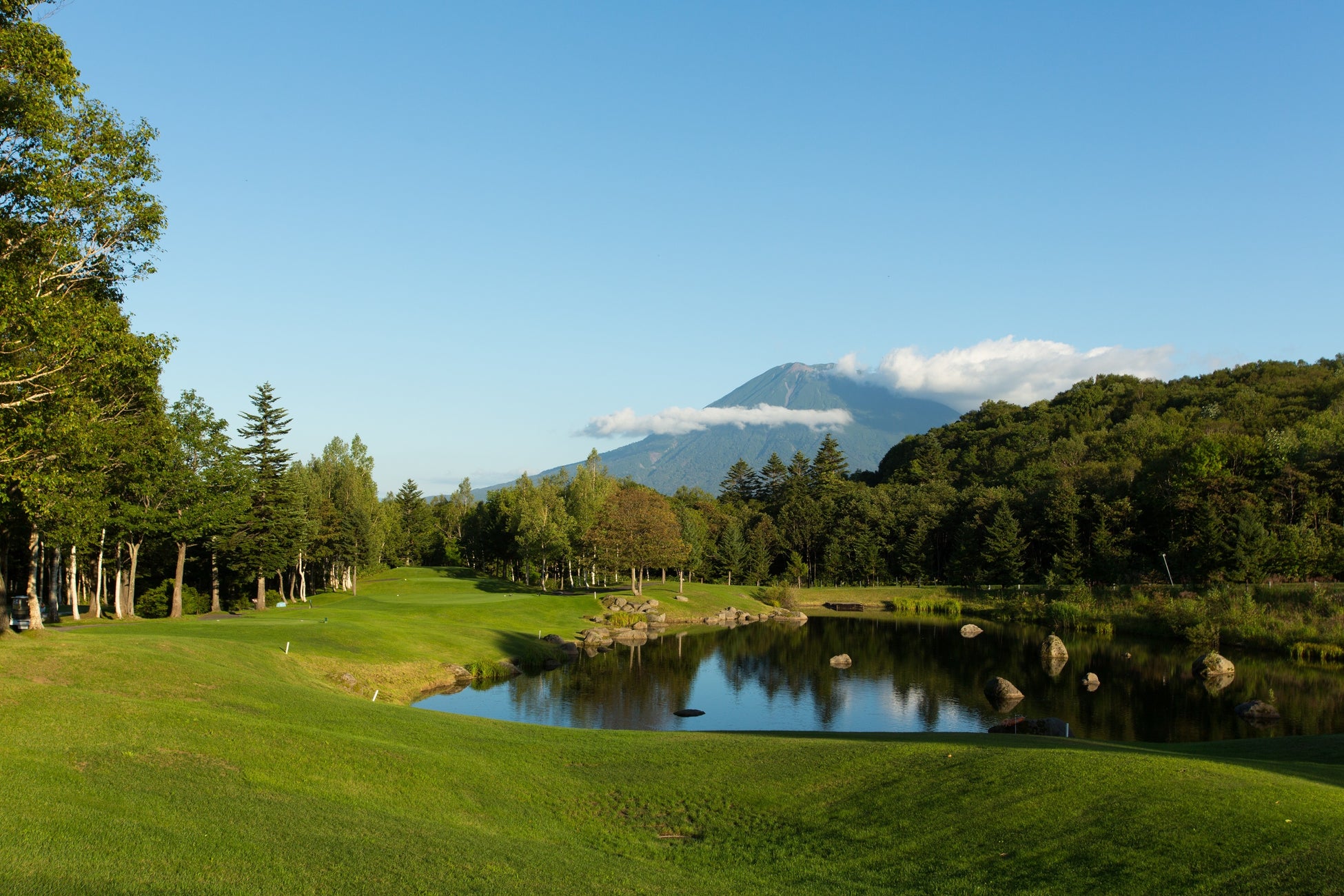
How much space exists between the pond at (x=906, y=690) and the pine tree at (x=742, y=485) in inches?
3798

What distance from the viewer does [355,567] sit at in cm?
8331

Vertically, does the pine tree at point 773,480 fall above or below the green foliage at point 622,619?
above

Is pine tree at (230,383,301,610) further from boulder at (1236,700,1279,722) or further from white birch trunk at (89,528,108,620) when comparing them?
boulder at (1236,700,1279,722)

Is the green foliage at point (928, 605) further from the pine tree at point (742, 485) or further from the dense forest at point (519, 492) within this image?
the pine tree at point (742, 485)

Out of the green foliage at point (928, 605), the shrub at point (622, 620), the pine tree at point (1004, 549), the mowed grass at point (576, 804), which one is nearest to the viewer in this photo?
the mowed grass at point (576, 804)

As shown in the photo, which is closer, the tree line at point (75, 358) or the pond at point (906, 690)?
the tree line at point (75, 358)

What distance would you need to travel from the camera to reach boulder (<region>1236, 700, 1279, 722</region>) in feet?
121

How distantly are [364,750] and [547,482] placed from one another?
98.5 meters

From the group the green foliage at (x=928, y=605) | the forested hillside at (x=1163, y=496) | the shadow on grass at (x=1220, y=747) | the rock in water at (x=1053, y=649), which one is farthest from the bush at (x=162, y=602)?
the forested hillside at (x=1163, y=496)

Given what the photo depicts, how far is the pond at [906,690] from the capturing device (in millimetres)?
37406

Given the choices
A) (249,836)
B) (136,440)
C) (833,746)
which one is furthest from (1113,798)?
(136,440)

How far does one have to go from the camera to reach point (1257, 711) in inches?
1475

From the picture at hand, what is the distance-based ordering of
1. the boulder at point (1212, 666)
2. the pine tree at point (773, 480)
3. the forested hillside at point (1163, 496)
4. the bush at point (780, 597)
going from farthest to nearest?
1. the pine tree at point (773, 480)
2. the bush at point (780, 597)
3. the forested hillside at point (1163, 496)
4. the boulder at point (1212, 666)

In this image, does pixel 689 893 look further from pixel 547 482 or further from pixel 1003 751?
pixel 547 482
